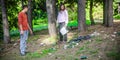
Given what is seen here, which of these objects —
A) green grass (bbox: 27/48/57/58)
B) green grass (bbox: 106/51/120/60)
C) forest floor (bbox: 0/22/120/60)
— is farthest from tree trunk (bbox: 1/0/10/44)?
green grass (bbox: 106/51/120/60)

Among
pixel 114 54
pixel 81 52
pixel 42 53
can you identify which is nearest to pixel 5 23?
pixel 42 53

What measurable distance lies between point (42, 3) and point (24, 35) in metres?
21.9

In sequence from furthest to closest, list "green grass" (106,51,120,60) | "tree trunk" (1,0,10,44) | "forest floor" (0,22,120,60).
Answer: "tree trunk" (1,0,10,44) < "forest floor" (0,22,120,60) < "green grass" (106,51,120,60)

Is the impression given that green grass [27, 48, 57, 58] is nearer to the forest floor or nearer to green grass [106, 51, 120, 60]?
the forest floor

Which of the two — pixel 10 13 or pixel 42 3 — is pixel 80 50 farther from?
pixel 42 3

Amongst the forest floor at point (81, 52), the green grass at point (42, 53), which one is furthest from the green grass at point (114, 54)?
the green grass at point (42, 53)

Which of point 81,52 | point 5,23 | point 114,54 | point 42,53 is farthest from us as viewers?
point 5,23

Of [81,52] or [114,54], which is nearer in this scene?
[114,54]

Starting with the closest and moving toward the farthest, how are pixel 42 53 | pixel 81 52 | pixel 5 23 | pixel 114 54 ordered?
pixel 114 54
pixel 81 52
pixel 42 53
pixel 5 23

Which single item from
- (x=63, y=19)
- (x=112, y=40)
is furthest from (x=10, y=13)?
(x=112, y=40)

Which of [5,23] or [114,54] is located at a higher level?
[5,23]

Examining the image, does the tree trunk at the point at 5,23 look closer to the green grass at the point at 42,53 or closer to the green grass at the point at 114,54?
the green grass at the point at 42,53

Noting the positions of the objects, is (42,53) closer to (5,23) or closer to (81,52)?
(81,52)

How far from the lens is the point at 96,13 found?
197 feet
